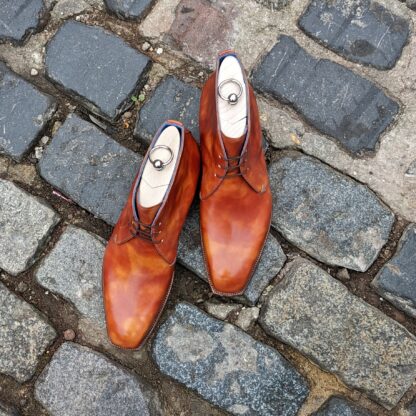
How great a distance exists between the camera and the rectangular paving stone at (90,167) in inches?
85.0

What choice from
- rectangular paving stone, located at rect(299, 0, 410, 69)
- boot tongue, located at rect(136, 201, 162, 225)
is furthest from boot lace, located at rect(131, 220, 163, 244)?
rectangular paving stone, located at rect(299, 0, 410, 69)

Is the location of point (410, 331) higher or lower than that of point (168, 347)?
higher

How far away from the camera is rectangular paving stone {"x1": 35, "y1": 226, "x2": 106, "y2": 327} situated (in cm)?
211

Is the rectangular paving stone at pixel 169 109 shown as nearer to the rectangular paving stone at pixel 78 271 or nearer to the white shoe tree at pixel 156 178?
the white shoe tree at pixel 156 178

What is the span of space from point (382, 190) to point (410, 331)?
543 millimetres

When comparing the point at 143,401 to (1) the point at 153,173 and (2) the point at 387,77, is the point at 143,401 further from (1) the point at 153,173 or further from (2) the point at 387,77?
(2) the point at 387,77

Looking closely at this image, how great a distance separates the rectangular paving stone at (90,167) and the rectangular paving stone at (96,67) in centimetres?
11

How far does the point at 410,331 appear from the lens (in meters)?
2.06

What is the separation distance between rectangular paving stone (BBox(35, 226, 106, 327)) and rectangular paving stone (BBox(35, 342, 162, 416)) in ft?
A: 0.51

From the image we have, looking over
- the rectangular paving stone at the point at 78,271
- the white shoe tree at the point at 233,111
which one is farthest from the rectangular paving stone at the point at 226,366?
the white shoe tree at the point at 233,111

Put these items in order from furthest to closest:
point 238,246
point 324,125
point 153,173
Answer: point 324,125
point 238,246
point 153,173

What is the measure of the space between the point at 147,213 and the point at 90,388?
0.75m

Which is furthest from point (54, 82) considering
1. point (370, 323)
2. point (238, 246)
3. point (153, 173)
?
point (370, 323)

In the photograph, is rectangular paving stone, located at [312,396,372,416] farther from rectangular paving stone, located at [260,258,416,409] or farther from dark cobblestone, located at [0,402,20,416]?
dark cobblestone, located at [0,402,20,416]
